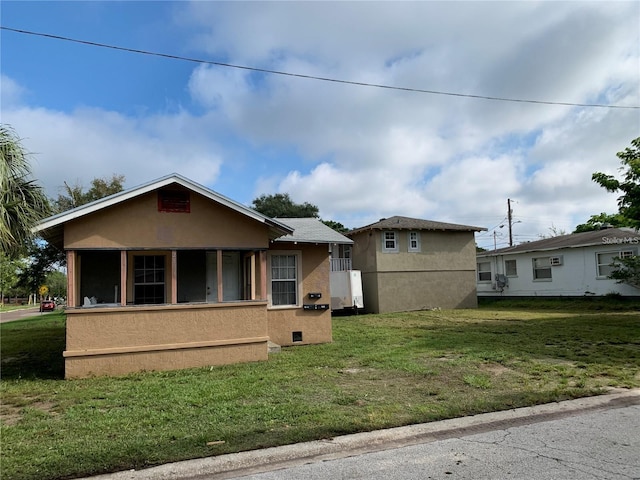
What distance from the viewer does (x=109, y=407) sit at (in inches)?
260

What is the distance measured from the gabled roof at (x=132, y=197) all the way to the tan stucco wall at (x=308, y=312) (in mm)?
1925

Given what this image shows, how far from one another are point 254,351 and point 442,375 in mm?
4137

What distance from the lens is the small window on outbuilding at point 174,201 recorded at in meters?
9.95

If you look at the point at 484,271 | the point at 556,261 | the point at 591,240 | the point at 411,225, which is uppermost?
the point at 411,225

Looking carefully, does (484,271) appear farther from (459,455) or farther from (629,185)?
(459,455)

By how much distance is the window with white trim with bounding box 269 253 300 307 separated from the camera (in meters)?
12.5

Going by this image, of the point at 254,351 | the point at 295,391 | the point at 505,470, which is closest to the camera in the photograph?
the point at 505,470

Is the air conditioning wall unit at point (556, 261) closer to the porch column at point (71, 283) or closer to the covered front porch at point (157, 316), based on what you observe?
the covered front porch at point (157, 316)

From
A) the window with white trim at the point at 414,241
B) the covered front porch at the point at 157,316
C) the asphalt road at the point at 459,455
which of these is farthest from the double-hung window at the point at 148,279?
the window with white trim at the point at 414,241

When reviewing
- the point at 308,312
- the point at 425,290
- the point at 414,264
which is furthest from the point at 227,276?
the point at 425,290

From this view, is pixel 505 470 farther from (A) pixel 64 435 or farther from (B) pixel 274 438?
(A) pixel 64 435

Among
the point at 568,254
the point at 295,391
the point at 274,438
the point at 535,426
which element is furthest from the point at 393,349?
the point at 568,254

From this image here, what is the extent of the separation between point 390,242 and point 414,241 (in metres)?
1.42

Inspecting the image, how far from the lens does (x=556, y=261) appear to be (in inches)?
1014
